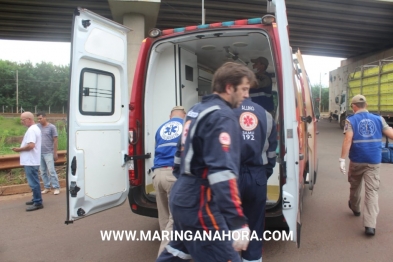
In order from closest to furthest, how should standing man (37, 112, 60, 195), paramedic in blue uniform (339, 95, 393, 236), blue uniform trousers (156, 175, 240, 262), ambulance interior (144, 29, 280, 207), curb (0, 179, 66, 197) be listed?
blue uniform trousers (156, 175, 240, 262), ambulance interior (144, 29, 280, 207), paramedic in blue uniform (339, 95, 393, 236), standing man (37, 112, 60, 195), curb (0, 179, 66, 197)

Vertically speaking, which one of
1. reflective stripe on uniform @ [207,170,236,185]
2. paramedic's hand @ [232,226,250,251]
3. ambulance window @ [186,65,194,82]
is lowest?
paramedic's hand @ [232,226,250,251]

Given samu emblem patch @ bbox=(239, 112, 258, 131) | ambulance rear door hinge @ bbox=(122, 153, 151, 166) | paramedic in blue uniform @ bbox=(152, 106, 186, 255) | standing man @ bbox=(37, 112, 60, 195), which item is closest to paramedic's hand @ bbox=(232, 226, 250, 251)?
samu emblem patch @ bbox=(239, 112, 258, 131)

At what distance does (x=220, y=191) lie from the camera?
1.79 m

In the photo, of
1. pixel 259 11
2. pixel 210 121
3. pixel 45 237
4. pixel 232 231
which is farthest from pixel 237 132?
pixel 259 11

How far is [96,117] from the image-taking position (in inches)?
134

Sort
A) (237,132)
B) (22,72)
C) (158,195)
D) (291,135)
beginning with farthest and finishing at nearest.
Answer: (22,72), (158,195), (291,135), (237,132)

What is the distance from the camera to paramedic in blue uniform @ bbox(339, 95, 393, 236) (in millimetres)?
4004

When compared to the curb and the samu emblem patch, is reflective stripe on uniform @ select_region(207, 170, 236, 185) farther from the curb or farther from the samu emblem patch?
the curb

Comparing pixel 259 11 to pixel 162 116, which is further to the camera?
pixel 259 11

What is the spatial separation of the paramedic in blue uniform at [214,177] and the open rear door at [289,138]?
916mm

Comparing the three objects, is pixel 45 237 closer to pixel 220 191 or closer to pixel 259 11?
pixel 220 191

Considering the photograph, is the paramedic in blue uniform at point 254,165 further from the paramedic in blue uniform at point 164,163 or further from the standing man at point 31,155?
the standing man at point 31,155

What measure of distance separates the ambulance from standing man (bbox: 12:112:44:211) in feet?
8.24

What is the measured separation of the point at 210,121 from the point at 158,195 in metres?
1.71
